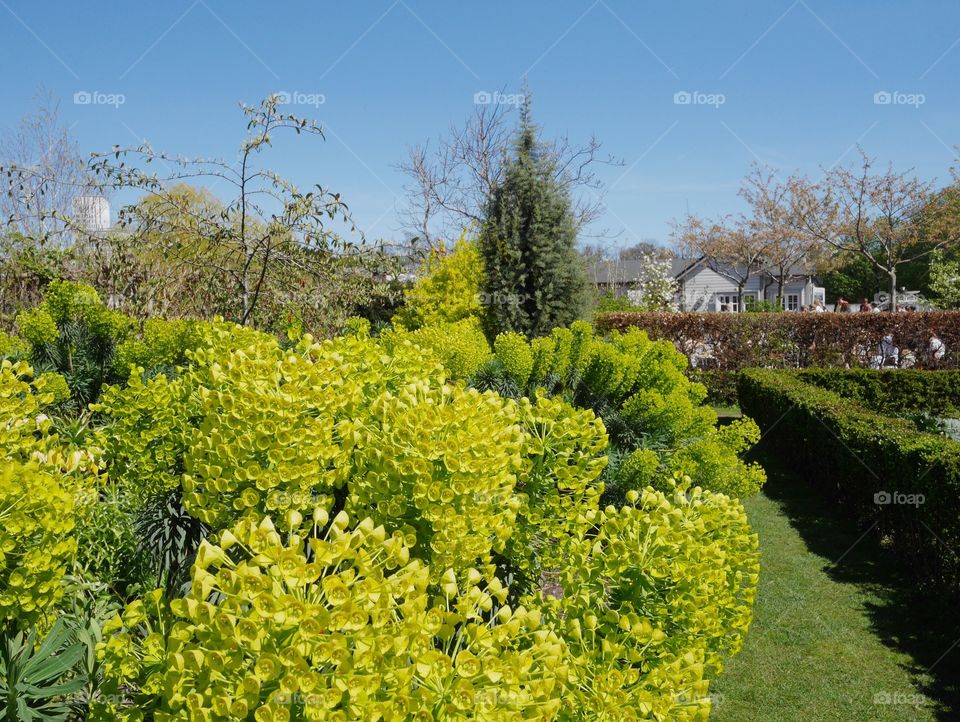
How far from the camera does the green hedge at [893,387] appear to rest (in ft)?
40.8

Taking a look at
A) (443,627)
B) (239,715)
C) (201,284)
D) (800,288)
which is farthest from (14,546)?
(800,288)

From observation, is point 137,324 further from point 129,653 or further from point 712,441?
point 129,653

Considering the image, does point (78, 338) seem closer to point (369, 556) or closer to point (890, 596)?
point (369, 556)

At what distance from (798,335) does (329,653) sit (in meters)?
16.6

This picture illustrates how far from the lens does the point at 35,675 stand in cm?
208

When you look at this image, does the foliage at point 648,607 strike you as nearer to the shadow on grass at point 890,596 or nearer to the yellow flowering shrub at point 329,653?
the yellow flowering shrub at point 329,653

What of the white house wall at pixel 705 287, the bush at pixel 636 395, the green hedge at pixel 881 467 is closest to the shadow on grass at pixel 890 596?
the green hedge at pixel 881 467

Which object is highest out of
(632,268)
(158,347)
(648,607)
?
(632,268)

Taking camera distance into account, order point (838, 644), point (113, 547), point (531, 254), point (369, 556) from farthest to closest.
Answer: point (531, 254)
point (838, 644)
point (113, 547)
point (369, 556)

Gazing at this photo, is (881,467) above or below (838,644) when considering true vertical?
above

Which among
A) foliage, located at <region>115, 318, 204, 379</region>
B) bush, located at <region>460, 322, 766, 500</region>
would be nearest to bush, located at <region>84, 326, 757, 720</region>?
bush, located at <region>460, 322, 766, 500</region>

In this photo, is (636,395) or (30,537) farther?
(636,395)

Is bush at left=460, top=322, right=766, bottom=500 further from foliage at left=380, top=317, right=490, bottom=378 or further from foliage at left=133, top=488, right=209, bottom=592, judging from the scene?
foliage at left=133, top=488, right=209, bottom=592


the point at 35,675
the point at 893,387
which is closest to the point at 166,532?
the point at 35,675
